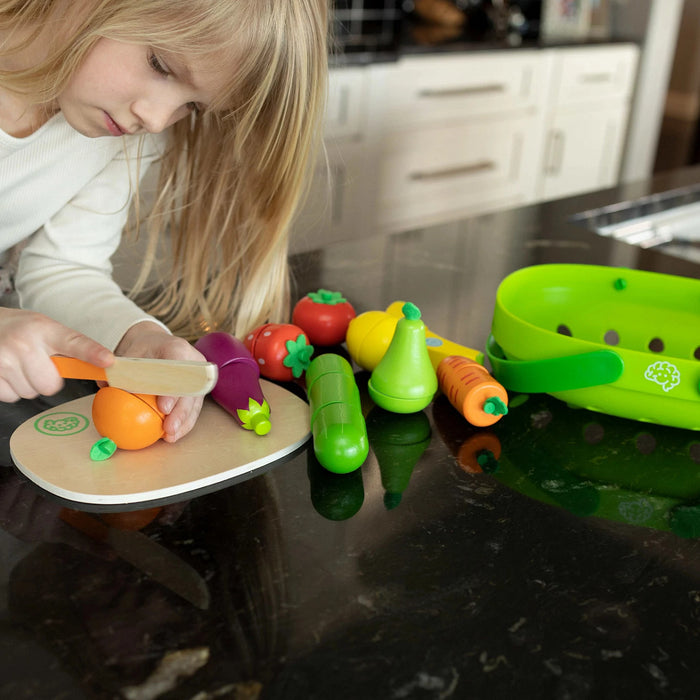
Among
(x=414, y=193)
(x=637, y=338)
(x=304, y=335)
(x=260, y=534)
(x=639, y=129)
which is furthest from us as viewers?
(x=639, y=129)

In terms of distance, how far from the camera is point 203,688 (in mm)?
423

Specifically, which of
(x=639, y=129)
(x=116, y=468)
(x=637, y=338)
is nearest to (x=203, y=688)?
(x=116, y=468)

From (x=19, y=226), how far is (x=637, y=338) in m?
0.74

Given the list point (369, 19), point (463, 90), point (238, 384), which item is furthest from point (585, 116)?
point (238, 384)

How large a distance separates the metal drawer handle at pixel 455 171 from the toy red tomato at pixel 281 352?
2.14 metres

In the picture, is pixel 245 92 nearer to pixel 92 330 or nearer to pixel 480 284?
pixel 92 330

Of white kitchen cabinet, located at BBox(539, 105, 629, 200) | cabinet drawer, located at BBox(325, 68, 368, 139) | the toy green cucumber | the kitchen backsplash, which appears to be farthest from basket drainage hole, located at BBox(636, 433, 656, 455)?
white kitchen cabinet, located at BBox(539, 105, 629, 200)

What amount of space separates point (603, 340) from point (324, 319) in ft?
1.05

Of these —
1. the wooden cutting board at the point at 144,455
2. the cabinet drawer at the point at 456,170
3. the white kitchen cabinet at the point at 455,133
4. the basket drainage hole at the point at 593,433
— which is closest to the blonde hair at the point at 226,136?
the wooden cutting board at the point at 144,455

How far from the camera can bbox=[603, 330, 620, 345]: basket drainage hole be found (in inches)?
36.4

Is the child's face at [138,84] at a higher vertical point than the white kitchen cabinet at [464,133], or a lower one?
higher

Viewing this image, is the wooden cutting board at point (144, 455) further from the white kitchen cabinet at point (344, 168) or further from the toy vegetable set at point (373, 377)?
the white kitchen cabinet at point (344, 168)

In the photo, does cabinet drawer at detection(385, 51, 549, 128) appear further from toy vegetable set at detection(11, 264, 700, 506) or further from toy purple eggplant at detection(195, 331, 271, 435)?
toy purple eggplant at detection(195, 331, 271, 435)

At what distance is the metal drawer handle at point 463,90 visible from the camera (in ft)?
8.80
